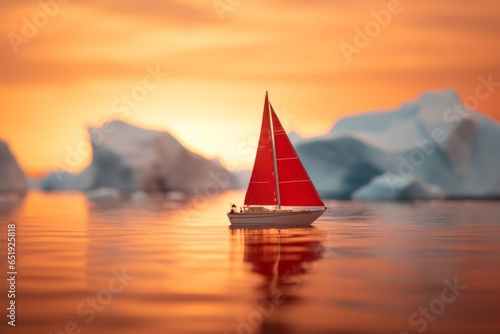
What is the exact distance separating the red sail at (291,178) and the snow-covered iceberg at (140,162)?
69457 millimetres

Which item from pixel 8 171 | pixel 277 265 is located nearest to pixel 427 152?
pixel 277 265

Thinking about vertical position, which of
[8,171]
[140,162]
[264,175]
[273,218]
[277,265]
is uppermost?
[8,171]

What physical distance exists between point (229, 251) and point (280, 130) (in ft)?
32.3

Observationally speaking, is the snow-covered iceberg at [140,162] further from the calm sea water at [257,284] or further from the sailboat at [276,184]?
the calm sea water at [257,284]

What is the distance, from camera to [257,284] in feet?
45.3

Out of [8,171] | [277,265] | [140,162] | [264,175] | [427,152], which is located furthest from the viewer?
[8,171]

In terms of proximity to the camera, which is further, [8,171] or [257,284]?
[8,171]

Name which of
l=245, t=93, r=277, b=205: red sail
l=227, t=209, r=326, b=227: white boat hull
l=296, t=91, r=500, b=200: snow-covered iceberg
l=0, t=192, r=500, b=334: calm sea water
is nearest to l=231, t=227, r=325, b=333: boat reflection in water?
l=0, t=192, r=500, b=334: calm sea water

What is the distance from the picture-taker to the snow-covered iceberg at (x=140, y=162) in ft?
320

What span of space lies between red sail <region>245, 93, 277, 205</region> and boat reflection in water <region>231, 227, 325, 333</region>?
1.62m

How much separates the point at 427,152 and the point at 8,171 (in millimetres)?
69194

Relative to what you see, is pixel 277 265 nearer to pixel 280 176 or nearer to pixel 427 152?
pixel 280 176

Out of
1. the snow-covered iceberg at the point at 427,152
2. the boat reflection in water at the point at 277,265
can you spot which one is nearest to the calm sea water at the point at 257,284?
the boat reflection in water at the point at 277,265

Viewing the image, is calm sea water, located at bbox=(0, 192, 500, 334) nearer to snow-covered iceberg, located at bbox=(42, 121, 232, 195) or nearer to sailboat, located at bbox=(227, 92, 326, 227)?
sailboat, located at bbox=(227, 92, 326, 227)
